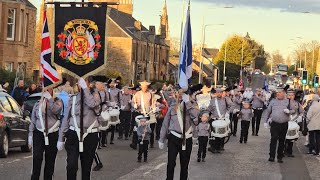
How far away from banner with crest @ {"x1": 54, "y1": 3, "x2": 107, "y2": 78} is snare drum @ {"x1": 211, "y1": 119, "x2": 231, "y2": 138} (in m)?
9.11

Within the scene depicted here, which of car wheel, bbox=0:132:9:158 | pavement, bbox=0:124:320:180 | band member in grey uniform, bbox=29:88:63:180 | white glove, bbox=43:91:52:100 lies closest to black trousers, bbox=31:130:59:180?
band member in grey uniform, bbox=29:88:63:180

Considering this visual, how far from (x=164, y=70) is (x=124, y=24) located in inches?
468

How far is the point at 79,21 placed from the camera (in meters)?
11.2

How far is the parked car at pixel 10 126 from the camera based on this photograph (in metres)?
17.1

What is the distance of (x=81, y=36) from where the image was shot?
1127cm

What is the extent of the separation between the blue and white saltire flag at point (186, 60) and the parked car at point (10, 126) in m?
5.28

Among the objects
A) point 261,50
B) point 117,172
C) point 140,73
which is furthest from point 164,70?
point 117,172

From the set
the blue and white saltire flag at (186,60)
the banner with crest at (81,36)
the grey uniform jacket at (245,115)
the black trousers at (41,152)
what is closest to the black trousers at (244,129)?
the grey uniform jacket at (245,115)

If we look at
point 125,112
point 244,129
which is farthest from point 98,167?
point 244,129

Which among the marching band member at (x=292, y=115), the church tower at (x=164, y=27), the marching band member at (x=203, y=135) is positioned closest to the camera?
the marching band member at (x=203, y=135)

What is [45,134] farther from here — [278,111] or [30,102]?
[30,102]

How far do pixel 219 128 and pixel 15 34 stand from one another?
83.0 ft

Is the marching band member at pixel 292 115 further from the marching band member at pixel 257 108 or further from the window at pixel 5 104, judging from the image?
the marching band member at pixel 257 108

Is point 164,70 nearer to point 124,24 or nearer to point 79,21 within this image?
point 124,24
